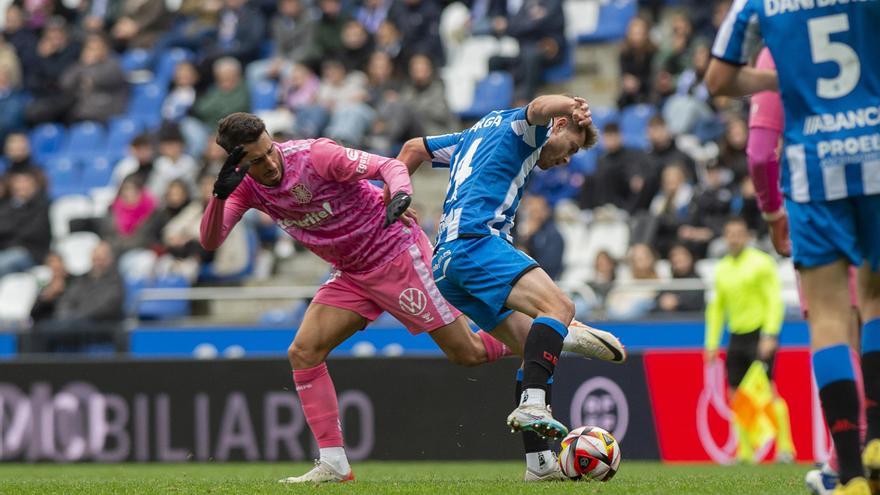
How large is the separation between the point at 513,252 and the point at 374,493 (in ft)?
5.47

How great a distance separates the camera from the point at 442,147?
9.08 m

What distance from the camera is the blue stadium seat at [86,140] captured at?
2231cm

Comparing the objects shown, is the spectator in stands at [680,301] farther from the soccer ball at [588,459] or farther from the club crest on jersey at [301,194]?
the club crest on jersey at [301,194]

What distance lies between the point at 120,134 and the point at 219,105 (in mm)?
2167

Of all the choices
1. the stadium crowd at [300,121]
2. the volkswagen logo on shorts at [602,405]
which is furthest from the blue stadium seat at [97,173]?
the volkswagen logo on shorts at [602,405]

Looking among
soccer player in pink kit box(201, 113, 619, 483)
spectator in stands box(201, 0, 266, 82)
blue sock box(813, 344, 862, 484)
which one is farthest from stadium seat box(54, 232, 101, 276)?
blue sock box(813, 344, 862, 484)

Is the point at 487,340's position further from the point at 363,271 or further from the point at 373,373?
the point at 373,373

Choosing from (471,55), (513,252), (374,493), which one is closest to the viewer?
(374,493)

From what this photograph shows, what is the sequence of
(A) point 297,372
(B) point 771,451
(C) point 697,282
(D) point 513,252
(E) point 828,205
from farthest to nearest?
1. (C) point 697,282
2. (B) point 771,451
3. (A) point 297,372
4. (D) point 513,252
5. (E) point 828,205

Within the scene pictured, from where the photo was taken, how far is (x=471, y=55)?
2083cm

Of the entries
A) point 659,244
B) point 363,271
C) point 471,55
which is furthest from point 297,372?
point 471,55

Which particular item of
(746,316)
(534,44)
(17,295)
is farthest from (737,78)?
(17,295)

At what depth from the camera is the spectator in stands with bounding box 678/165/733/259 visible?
15.8m

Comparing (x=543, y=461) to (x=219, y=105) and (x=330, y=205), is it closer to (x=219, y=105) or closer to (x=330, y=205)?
(x=330, y=205)
